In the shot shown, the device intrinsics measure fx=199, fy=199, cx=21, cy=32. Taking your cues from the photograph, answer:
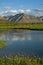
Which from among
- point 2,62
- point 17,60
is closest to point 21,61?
point 17,60

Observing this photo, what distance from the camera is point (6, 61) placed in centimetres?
1784

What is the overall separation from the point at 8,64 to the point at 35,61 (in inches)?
99.8

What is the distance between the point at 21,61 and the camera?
17.5 m

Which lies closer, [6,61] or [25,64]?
[25,64]

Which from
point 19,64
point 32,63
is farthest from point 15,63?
point 32,63

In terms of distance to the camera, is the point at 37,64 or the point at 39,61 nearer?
the point at 37,64

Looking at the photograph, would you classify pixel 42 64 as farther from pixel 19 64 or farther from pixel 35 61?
pixel 19 64

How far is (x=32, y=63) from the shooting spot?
17188 mm

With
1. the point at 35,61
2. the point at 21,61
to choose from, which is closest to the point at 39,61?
the point at 35,61

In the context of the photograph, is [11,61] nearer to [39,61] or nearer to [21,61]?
[21,61]

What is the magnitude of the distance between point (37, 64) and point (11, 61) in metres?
Result: 2.34

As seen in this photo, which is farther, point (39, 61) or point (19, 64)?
point (39, 61)

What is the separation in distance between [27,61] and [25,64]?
0.60 m

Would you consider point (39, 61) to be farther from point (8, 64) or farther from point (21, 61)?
point (8, 64)
